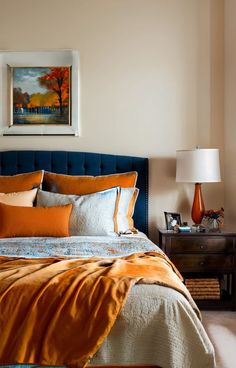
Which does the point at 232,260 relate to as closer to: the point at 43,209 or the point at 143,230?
the point at 143,230

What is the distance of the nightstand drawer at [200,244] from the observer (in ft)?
13.0

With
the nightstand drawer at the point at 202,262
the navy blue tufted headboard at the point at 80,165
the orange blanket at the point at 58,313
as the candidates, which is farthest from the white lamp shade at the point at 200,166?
the orange blanket at the point at 58,313

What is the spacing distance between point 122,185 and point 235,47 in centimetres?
163

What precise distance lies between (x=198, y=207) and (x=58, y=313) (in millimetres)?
2445

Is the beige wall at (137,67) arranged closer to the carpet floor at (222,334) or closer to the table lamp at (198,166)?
the table lamp at (198,166)

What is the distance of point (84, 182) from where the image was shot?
159 inches

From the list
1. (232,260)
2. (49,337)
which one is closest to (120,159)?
(232,260)

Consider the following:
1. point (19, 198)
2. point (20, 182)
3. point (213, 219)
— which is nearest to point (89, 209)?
point (19, 198)

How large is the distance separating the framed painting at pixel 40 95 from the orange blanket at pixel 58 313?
250 cm

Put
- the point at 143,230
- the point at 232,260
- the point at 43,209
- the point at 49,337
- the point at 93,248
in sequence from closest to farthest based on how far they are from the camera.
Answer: the point at 49,337
the point at 93,248
the point at 43,209
the point at 232,260
the point at 143,230

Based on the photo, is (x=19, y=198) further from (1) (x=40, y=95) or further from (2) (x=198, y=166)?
(2) (x=198, y=166)

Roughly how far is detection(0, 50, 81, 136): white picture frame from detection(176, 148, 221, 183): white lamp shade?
43.6 inches

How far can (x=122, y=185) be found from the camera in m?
4.09

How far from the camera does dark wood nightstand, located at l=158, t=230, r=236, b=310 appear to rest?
3953 millimetres
